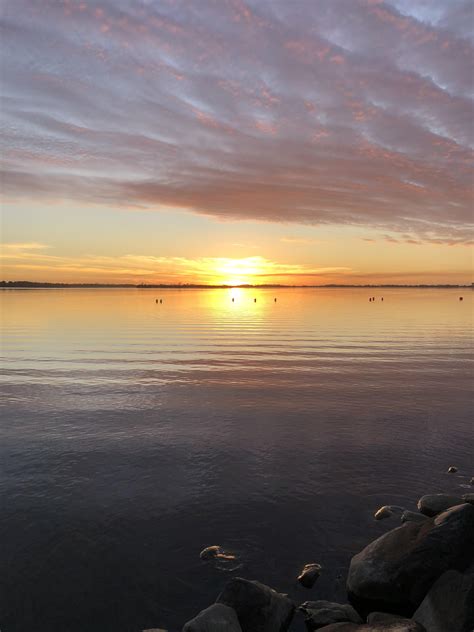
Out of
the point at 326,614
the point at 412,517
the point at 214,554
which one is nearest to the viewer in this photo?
the point at 326,614

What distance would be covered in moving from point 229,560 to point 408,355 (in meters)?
28.1

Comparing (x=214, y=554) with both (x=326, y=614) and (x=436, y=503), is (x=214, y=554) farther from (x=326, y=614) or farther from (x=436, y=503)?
(x=436, y=503)

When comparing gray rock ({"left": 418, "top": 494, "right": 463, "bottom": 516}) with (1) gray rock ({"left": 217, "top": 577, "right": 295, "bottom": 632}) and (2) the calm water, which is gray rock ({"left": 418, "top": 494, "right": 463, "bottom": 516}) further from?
(1) gray rock ({"left": 217, "top": 577, "right": 295, "bottom": 632})

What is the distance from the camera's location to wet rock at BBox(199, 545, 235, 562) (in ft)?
29.2

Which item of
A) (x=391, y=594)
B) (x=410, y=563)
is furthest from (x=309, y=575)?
(x=410, y=563)

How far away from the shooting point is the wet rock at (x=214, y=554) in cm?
891

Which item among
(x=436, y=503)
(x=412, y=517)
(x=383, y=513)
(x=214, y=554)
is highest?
(x=436, y=503)

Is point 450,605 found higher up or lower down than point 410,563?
lower down

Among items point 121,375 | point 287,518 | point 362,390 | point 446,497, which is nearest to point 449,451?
point 446,497

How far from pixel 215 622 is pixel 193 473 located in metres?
5.95

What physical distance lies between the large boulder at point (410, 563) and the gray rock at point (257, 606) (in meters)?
1.37

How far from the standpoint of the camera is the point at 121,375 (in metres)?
26.4

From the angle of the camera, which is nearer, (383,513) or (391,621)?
(391,621)

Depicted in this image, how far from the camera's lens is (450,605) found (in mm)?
6891
